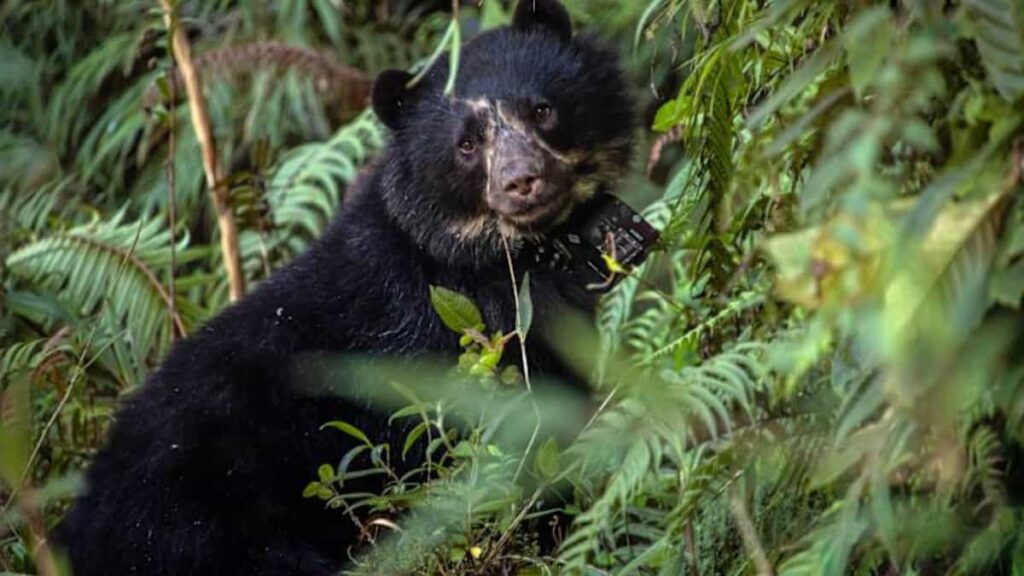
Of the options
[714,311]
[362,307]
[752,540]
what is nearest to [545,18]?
[362,307]

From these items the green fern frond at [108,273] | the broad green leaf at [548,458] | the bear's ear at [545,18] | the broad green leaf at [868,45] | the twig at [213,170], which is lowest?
the green fern frond at [108,273]

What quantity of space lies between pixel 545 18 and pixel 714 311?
1.55 metres

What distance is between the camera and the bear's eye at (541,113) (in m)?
6.10

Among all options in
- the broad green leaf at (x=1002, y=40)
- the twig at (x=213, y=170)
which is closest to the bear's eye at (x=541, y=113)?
the twig at (x=213, y=170)

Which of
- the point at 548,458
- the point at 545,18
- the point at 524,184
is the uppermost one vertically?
the point at 545,18

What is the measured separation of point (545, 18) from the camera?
252 inches

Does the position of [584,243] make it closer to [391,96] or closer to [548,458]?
[391,96]

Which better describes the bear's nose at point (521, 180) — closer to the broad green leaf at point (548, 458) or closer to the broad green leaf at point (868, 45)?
the broad green leaf at point (548, 458)

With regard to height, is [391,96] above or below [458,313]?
above

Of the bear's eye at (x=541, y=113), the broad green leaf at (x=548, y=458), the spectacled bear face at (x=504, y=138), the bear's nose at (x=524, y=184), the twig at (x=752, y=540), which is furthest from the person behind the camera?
the bear's eye at (x=541, y=113)

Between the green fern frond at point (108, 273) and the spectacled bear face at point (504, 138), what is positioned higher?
the spectacled bear face at point (504, 138)

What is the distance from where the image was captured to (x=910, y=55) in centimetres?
281

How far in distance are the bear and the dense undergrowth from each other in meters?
0.23

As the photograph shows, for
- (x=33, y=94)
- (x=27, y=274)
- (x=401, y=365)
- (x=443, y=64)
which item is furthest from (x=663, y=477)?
(x=33, y=94)
